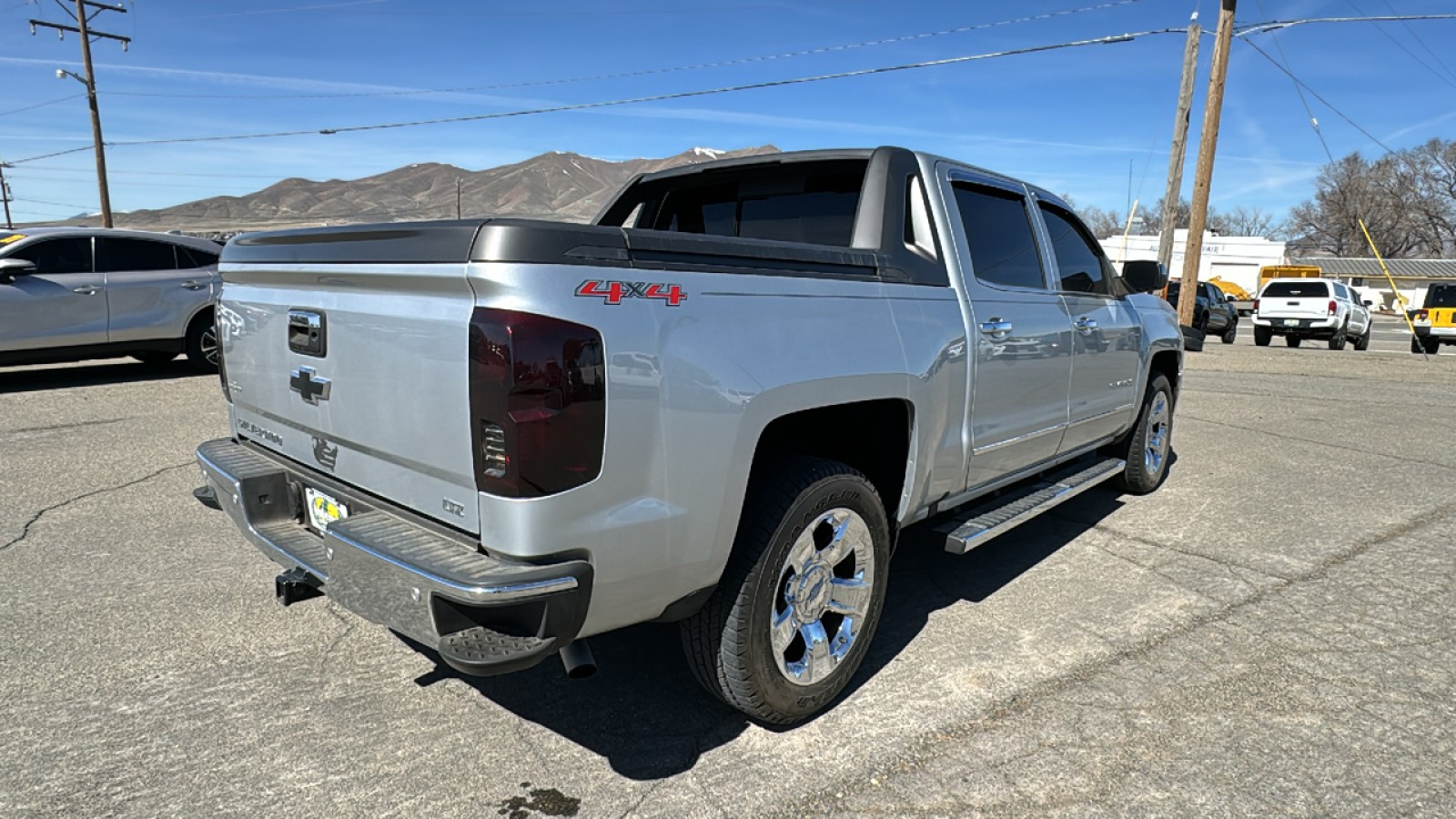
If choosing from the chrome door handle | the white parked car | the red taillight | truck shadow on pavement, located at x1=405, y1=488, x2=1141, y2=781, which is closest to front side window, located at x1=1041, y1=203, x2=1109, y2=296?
the chrome door handle

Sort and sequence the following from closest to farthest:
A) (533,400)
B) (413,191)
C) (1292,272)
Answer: (533,400) < (1292,272) < (413,191)

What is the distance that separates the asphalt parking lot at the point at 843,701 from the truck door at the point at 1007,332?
0.72 m

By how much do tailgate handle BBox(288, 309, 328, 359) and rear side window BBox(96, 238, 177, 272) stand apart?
8486 millimetres

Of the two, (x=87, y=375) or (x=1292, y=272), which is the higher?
(x=1292, y=272)

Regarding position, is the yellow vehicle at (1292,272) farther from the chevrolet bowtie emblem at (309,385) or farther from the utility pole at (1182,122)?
the chevrolet bowtie emblem at (309,385)

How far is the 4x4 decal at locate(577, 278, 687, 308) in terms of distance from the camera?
7.27 ft

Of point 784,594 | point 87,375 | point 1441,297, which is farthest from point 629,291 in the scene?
point 1441,297

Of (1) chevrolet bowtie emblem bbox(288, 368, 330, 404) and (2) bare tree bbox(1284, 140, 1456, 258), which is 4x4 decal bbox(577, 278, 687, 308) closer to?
(1) chevrolet bowtie emblem bbox(288, 368, 330, 404)

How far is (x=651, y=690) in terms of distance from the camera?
10.5 ft

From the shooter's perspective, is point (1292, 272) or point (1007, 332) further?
point (1292, 272)

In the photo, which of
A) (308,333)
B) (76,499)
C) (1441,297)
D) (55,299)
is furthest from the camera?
(1441,297)

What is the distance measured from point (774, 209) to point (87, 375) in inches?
389

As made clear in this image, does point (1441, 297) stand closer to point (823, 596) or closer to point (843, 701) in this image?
point (843, 701)

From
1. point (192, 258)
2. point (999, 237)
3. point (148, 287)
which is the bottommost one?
point (148, 287)
